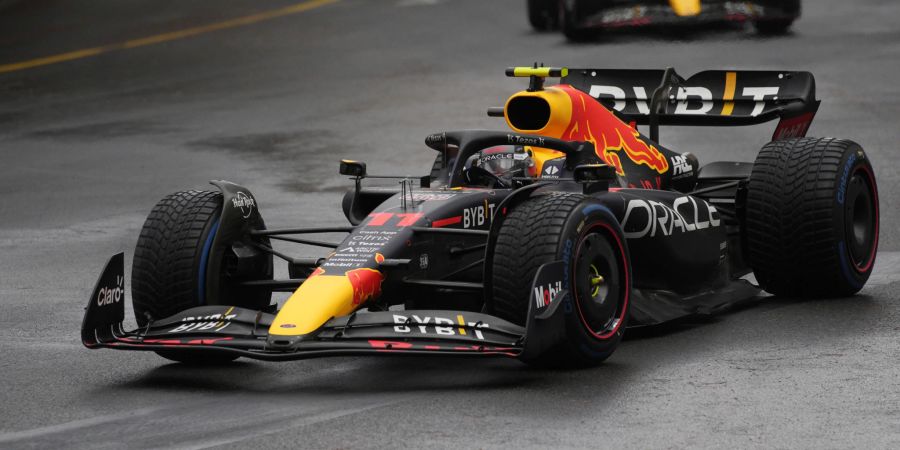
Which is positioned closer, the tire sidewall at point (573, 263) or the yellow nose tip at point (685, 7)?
the tire sidewall at point (573, 263)

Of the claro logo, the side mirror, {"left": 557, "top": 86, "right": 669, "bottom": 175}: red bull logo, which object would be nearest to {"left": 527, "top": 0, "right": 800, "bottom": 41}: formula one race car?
{"left": 557, "top": 86, "right": 669, "bottom": 175}: red bull logo

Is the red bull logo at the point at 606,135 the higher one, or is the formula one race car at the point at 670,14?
the formula one race car at the point at 670,14

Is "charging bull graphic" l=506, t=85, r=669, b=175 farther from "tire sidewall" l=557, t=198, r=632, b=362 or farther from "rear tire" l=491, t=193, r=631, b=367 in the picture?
"rear tire" l=491, t=193, r=631, b=367

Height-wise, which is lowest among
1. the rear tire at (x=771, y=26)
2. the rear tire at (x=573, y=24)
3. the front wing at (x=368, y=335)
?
the front wing at (x=368, y=335)

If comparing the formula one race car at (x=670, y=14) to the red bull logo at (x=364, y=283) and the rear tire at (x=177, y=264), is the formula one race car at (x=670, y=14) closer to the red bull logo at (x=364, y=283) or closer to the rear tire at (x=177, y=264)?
the rear tire at (x=177, y=264)

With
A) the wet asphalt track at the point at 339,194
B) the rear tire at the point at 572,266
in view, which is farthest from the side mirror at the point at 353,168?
the rear tire at the point at 572,266

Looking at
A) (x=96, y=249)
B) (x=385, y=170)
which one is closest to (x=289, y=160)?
(x=385, y=170)

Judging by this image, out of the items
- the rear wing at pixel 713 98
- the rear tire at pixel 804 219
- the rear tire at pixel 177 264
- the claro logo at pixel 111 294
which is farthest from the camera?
the rear wing at pixel 713 98

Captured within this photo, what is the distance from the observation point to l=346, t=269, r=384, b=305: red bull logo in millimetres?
8125

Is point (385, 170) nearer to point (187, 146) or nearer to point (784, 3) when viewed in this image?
point (187, 146)

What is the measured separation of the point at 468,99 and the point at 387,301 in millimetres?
12808

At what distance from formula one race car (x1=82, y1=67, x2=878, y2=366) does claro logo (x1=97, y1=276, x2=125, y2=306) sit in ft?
0.04

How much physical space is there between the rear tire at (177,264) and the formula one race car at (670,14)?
14.5m

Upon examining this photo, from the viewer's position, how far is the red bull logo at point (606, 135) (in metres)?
10.1
